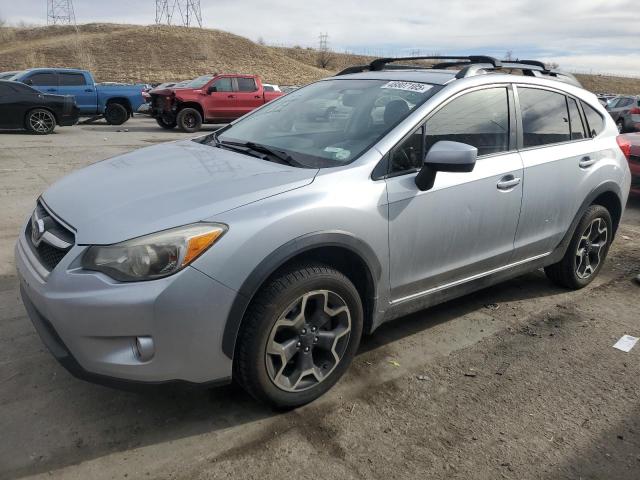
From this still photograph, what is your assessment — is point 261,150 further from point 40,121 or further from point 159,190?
point 40,121

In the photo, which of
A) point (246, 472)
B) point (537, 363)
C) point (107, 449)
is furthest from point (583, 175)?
point (107, 449)

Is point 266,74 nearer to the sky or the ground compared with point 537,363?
nearer to the ground

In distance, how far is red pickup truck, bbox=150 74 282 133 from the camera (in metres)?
16.6

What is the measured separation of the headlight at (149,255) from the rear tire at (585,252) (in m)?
3.20

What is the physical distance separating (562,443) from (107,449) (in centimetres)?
215

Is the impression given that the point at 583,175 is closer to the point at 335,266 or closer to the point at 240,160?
the point at 335,266

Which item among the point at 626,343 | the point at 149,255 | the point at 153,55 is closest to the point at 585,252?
the point at 626,343

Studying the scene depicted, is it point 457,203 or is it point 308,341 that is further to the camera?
point 457,203

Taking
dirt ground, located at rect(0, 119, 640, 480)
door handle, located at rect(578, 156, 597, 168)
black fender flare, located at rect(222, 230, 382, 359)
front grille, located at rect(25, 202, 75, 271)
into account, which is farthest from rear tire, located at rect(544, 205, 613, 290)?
front grille, located at rect(25, 202, 75, 271)

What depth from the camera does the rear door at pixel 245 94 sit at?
17.2 meters

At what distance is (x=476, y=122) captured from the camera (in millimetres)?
3461

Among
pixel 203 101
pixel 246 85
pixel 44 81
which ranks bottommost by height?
pixel 203 101

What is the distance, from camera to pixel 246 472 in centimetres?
236

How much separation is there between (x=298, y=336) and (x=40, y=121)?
555 inches
